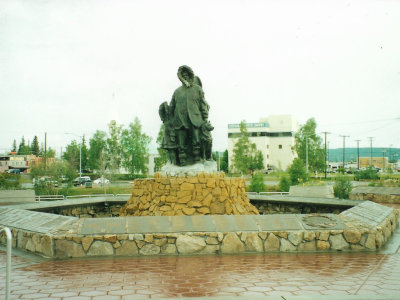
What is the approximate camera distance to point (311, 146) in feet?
186

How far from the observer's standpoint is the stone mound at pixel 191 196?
980 cm

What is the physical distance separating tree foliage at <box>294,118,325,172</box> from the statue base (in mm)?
46201

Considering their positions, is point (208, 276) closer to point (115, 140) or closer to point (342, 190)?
point (342, 190)

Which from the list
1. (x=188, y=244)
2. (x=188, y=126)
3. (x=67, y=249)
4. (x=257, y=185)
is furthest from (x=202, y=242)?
(x=257, y=185)

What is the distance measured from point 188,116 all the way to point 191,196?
7.36ft

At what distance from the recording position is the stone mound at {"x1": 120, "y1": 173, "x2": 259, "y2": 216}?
9.80 metres

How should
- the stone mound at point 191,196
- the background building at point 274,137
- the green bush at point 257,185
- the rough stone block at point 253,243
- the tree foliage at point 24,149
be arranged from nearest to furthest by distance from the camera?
the rough stone block at point 253,243 < the stone mound at point 191,196 < the green bush at point 257,185 < the background building at point 274,137 < the tree foliage at point 24,149

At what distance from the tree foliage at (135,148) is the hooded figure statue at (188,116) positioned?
3483 centimetres

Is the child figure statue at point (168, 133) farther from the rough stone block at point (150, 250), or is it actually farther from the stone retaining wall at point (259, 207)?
the rough stone block at point (150, 250)

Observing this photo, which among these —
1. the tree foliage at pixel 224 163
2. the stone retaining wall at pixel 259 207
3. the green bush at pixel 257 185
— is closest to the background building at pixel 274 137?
the tree foliage at pixel 224 163

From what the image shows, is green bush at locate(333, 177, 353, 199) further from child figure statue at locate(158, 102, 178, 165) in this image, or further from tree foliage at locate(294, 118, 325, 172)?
tree foliage at locate(294, 118, 325, 172)

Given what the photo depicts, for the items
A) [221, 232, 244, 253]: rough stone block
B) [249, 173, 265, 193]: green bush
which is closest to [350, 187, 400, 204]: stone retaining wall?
[249, 173, 265, 193]: green bush

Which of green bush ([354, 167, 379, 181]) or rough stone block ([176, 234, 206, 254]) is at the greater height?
green bush ([354, 167, 379, 181])

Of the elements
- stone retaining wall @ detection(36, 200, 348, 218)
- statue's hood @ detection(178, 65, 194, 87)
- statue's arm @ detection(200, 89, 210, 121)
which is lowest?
stone retaining wall @ detection(36, 200, 348, 218)
